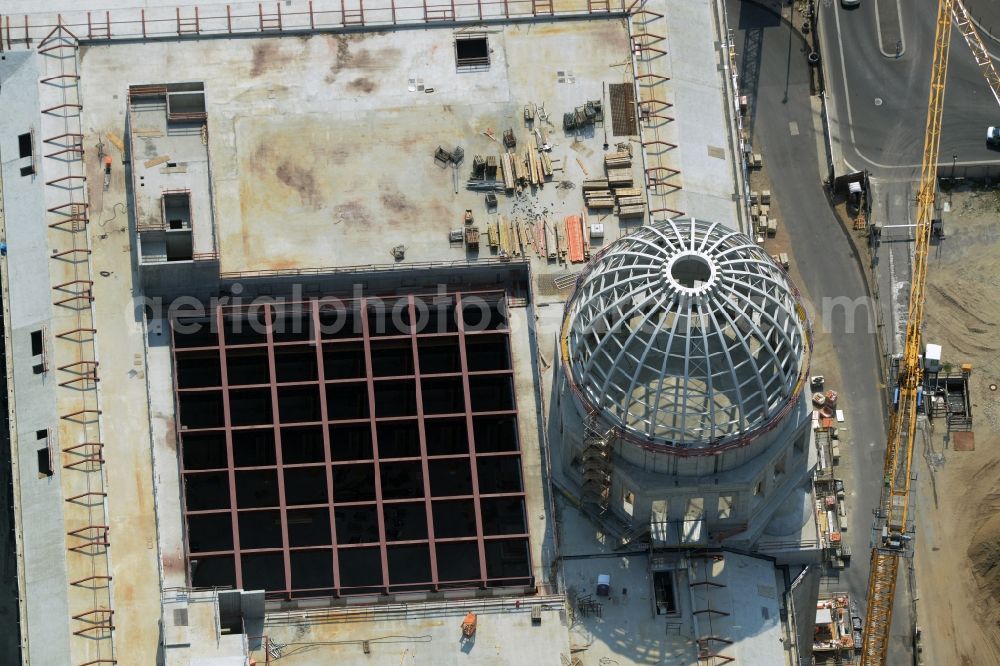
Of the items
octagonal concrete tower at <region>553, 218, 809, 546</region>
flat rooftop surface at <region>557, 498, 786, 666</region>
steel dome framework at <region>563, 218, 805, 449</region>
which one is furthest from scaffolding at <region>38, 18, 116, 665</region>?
steel dome framework at <region>563, 218, 805, 449</region>

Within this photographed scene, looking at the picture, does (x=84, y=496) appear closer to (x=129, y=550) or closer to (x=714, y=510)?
(x=129, y=550)

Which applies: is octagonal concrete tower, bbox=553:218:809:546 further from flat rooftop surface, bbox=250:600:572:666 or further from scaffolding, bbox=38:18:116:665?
scaffolding, bbox=38:18:116:665

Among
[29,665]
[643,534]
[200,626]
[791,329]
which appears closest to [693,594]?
[643,534]

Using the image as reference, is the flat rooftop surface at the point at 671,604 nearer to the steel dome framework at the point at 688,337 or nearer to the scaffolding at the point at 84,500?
the steel dome framework at the point at 688,337

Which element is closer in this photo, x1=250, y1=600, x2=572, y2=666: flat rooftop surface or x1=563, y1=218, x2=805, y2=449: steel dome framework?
x1=563, y1=218, x2=805, y2=449: steel dome framework

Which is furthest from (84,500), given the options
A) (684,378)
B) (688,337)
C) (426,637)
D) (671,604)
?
(688,337)

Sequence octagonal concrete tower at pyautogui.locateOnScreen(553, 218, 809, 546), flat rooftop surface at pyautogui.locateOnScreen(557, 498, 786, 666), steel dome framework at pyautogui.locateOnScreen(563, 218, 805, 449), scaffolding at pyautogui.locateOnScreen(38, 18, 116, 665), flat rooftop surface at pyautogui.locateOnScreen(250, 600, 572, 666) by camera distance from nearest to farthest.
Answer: steel dome framework at pyautogui.locateOnScreen(563, 218, 805, 449)
octagonal concrete tower at pyautogui.locateOnScreen(553, 218, 809, 546)
flat rooftop surface at pyautogui.locateOnScreen(250, 600, 572, 666)
flat rooftop surface at pyautogui.locateOnScreen(557, 498, 786, 666)
scaffolding at pyautogui.locateOnScreen(38, 18, 116, 665)
